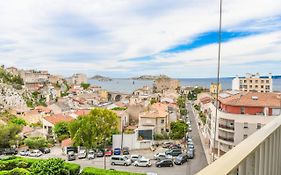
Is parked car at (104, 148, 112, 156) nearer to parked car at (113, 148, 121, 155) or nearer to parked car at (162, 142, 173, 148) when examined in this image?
parked car at (113, 148, 121, 155)

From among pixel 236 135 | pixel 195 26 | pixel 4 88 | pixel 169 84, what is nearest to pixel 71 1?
pixel 195 26

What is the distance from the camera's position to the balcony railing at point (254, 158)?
490mm

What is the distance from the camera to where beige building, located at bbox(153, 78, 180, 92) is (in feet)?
111

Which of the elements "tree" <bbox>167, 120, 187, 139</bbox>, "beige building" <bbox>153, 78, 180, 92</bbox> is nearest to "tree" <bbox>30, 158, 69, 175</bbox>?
"tree" <bbox>167, 120, 187, 139</bbox>

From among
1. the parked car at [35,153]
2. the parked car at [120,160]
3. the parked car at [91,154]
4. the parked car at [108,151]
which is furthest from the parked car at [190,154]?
the parked car at [35,153]

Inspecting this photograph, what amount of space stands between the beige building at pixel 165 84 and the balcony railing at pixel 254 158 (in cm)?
3219

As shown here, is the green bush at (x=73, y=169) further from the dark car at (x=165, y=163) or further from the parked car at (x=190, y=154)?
the parked car at (x=190, y=154)

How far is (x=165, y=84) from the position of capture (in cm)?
3484

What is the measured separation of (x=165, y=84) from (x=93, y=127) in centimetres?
2496

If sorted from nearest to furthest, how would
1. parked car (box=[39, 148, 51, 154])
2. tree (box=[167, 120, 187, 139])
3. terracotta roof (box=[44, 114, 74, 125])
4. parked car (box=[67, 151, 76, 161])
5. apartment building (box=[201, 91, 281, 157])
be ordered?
apartment building (box=[201, 91, 281, 157]), parked car (box=[67, 151, 76, 161]), parked car (box=[39, 148, 51, 154]), tree (box=[167, 120, 187, 139]), terracotta roof (box=[44, 114, 74, 125])

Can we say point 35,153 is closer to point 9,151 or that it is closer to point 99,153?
point 9,151

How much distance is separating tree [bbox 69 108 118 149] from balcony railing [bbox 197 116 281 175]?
373 inches

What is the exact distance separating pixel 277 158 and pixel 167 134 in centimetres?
1197

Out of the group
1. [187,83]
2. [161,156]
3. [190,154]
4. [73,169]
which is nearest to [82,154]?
[161,156]
